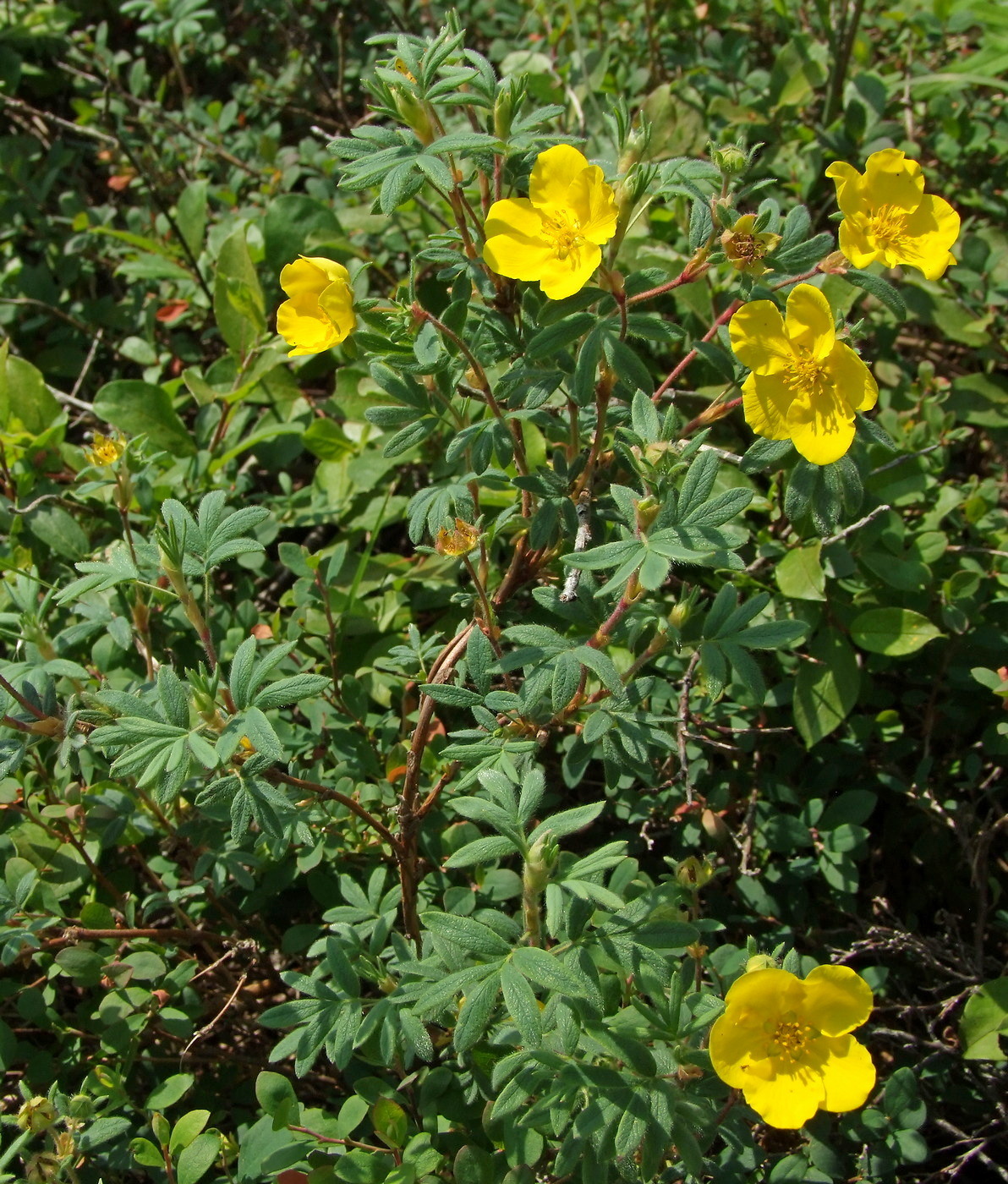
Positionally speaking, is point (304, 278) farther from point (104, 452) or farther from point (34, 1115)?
point (34, 1115)

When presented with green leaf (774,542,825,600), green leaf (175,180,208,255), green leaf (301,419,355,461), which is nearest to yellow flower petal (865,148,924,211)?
green leaf (774,542,825,600)

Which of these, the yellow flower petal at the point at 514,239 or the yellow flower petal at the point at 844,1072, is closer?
the yellow flower petal at the point at 844,1072

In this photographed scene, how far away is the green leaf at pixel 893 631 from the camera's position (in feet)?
7.87

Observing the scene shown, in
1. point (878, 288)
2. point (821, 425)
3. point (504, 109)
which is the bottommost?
point (821, 425)

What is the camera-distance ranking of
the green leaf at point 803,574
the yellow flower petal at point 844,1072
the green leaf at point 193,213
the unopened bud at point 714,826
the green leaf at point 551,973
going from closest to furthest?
the green leaf at point 551,973
the yellow flower petal at point 844,1072
the unopened bud at point 714,826
the green leaf at point 803,574
the green leaf at point 193,213

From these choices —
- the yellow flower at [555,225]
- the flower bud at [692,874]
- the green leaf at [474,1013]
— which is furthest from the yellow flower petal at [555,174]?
the green leaf at [474,1013]

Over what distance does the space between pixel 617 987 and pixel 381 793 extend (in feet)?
2.53

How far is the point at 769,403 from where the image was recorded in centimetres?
179

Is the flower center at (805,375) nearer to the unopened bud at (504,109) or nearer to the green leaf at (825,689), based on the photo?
the unopened bud at (504,109)

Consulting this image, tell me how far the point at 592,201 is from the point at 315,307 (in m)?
0.57

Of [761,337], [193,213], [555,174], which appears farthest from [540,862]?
[193,213]

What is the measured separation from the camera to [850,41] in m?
3.26

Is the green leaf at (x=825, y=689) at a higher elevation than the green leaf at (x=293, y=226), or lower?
lower

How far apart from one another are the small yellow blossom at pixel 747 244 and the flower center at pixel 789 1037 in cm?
124
